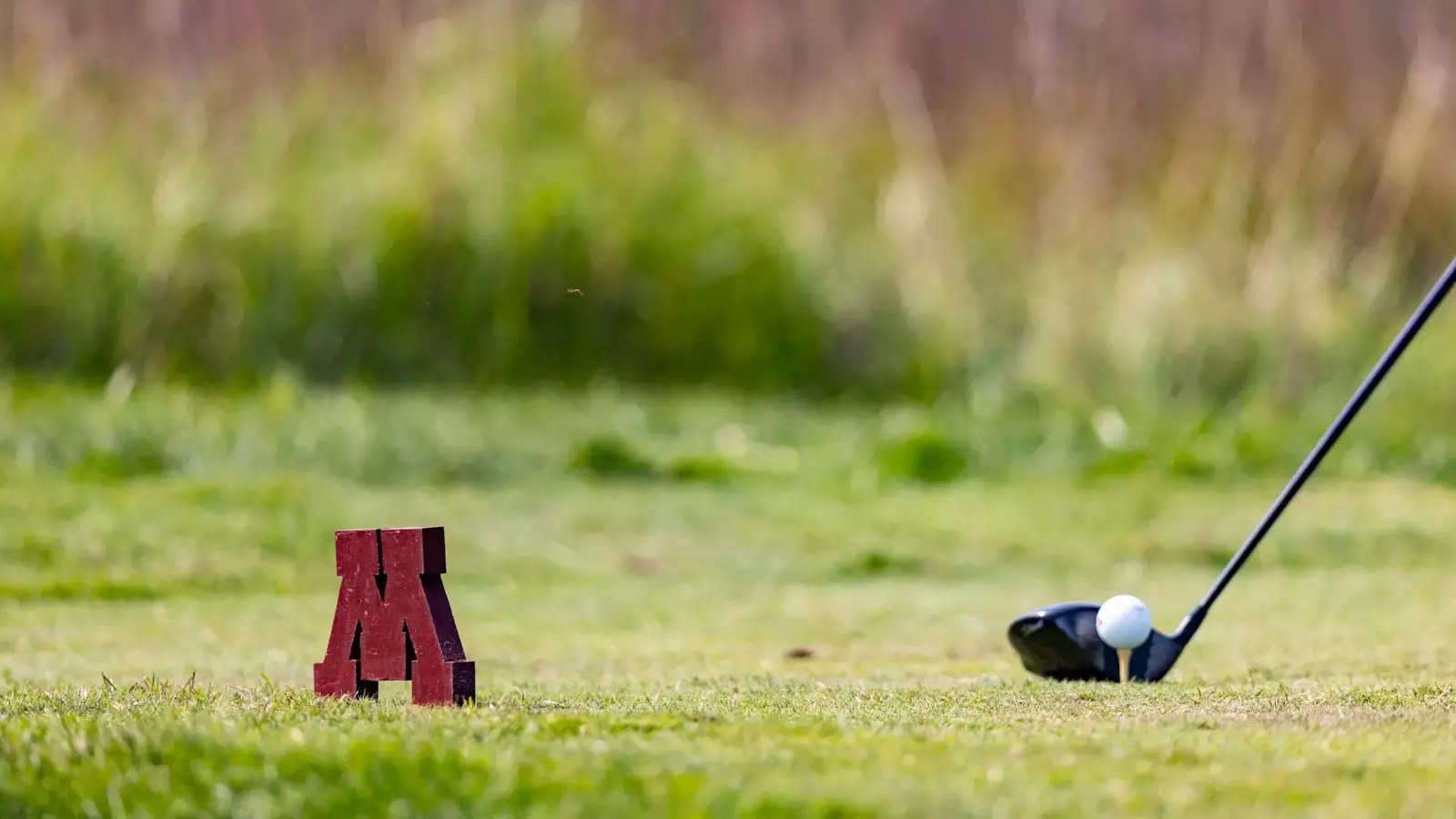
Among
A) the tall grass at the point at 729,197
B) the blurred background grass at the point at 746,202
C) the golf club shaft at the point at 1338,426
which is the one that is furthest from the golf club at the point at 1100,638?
the tall grass at the point at 729,197

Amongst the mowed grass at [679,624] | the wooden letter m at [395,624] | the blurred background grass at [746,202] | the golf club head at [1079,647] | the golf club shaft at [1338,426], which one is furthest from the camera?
the blurred background grass at [746,202]

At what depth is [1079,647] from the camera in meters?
4.15

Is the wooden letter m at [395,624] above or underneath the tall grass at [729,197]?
underneath

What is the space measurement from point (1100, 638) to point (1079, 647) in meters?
0.06

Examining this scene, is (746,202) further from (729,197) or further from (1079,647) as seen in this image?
(1079,647)

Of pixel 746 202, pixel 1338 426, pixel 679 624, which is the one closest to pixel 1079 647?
pixel 1338 426

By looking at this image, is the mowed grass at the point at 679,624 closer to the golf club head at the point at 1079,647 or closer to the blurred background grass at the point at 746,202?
the golf club head at the point at 1079,647

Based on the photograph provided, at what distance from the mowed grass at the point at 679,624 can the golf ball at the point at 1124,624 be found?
117mm

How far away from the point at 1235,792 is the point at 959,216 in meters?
9.86

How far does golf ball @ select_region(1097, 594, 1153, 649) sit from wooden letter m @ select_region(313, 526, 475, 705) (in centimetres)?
140

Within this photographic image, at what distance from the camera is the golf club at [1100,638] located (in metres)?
4.10

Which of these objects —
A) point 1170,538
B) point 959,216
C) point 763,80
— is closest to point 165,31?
point 763,80

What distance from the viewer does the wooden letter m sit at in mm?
3387

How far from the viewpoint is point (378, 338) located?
37.4 ft
